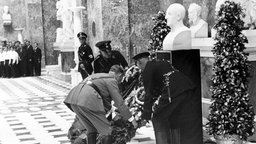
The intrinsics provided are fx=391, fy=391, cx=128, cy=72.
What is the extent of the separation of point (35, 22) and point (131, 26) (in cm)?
1147

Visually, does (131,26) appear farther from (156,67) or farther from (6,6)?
(6,6)

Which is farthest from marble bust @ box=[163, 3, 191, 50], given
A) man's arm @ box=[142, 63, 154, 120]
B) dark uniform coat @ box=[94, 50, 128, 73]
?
man's arm @ box=[142, 63, 154, 120]

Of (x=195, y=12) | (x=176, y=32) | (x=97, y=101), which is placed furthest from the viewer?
(x=195, y=12)

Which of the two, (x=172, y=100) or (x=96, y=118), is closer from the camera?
(x=172, y=100)

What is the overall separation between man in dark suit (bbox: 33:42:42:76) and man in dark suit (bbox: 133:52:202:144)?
17.7 metres

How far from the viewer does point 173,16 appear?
6379mm

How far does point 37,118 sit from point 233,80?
5569mm

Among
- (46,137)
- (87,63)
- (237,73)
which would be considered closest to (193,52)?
(237,73)

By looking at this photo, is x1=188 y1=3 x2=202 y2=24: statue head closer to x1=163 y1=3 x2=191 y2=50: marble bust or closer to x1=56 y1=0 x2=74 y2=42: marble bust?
x1=163 y1=3 x2=191 y2=50: marble bust

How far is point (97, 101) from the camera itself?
506cm

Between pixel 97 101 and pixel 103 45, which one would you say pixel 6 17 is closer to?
pixel 103 45

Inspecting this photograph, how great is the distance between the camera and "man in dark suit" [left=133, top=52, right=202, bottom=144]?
4.71 metres

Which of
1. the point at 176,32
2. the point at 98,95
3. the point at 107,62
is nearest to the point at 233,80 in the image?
the point at 176,32

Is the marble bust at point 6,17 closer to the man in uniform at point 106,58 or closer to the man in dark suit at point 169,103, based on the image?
the man in uniform at point 106,58
